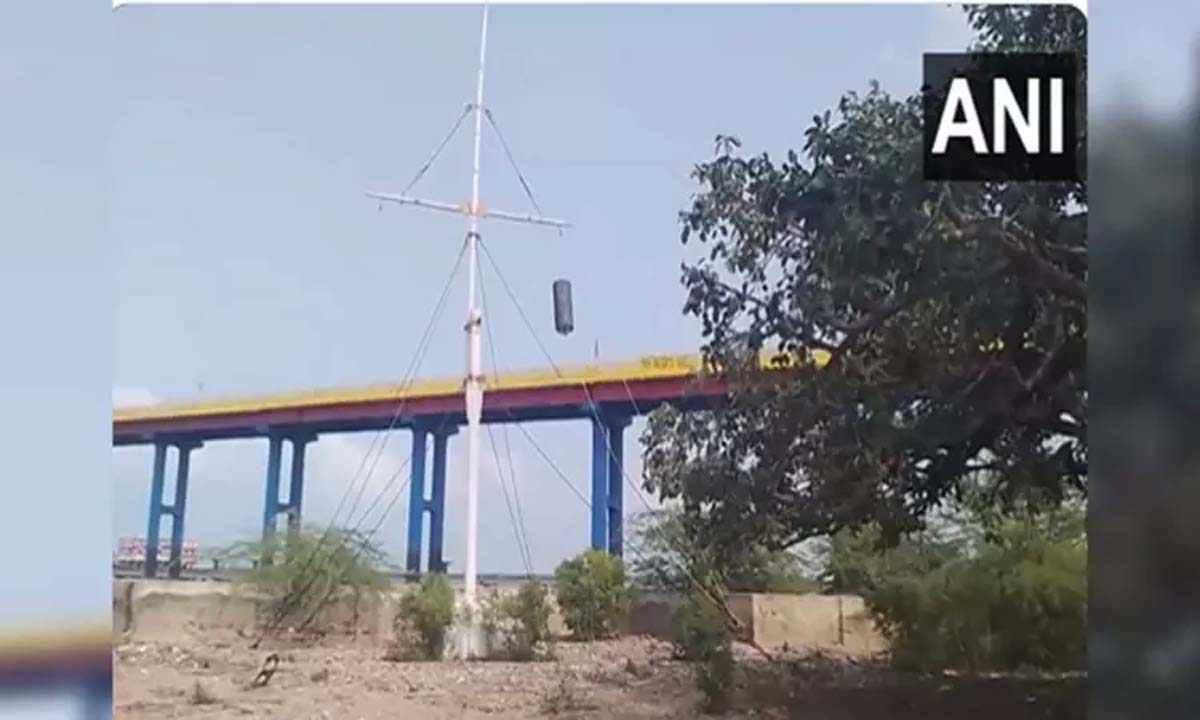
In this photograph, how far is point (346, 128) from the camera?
240 cm

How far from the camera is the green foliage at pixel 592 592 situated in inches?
→ 91.3

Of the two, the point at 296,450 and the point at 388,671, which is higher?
the point at 296,450

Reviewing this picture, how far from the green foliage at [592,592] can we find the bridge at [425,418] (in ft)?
0.11

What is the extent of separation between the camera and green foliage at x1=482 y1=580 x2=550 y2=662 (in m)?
2.36

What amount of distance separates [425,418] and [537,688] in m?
0.55

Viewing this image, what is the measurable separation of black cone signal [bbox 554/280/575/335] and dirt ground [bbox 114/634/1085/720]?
1.94 ft

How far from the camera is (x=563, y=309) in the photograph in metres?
2.39

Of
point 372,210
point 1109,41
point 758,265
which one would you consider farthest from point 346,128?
point 1109,41

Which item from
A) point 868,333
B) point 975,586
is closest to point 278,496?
point 868,333

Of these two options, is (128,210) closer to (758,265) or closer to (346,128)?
(346,128)

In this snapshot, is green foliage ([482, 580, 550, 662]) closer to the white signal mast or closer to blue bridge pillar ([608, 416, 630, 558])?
the white signal mast

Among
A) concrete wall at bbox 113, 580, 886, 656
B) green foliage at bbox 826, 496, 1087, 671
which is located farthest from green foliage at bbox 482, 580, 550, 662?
green foliage at bbox 826, 496, 1087, 671

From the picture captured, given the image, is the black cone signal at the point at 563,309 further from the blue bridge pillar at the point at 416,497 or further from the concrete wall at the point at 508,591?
the concrete wall at the point at 508,591

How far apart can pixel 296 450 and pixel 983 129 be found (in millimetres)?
1392
